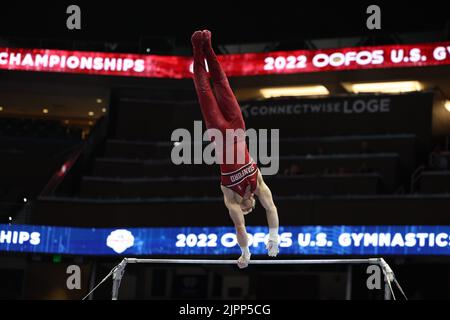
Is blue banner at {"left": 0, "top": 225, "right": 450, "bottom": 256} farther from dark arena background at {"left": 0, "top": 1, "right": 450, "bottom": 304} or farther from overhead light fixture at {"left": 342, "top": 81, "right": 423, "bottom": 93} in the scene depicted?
overhead light fixture at {"left": 342, "top": 81, "right": 423, "bottom": 93}

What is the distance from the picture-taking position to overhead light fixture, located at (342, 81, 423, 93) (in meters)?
29.8

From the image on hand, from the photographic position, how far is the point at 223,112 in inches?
479

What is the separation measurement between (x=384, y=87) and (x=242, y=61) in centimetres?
478

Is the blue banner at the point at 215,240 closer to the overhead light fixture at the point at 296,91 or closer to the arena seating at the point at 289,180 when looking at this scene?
the arena seating at the point at 289,180

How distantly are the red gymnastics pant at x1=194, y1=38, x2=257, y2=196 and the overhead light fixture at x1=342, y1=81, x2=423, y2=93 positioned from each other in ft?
60.5

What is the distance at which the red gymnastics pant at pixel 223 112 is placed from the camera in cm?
1205

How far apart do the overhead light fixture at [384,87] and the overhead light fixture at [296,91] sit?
3.03ft

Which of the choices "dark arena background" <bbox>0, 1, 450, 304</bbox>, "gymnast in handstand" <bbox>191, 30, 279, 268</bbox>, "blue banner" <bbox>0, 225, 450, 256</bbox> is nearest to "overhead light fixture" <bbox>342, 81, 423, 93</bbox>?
"dark arena background" <bbox>0, 1, 450, 304</bbox>

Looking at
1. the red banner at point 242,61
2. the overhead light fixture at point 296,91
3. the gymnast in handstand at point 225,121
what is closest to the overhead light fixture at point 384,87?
the overhead light fixture at point 296,91

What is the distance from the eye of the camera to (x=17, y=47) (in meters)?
32.2

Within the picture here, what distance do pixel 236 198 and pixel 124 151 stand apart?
1742cm

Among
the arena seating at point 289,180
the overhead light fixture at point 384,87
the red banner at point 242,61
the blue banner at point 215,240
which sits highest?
the red banner at point 242,61
